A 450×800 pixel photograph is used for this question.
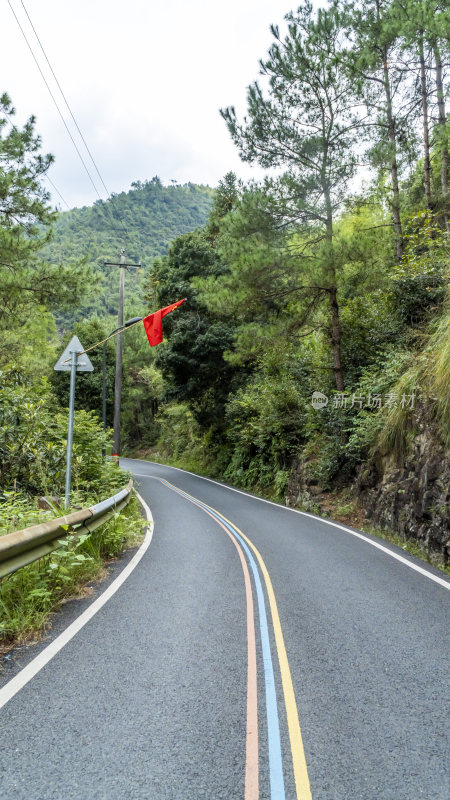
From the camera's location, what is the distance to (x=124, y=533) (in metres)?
8.49

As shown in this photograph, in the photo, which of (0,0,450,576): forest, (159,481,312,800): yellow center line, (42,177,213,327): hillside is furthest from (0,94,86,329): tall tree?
(42,177,213,327): hillside

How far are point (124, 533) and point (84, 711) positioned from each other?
5370 millimetres

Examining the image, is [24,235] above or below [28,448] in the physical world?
above

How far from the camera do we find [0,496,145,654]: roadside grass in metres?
4.31

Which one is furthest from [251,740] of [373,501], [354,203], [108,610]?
[354,203]

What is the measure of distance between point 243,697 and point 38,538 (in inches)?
104

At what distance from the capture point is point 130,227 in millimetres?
129000

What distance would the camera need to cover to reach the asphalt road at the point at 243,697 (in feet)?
8.67

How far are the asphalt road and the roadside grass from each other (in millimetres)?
318

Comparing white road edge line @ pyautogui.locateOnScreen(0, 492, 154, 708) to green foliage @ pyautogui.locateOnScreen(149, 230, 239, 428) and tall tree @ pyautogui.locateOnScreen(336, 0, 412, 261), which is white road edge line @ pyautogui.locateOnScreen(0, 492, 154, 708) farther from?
green foliage @ pyautogui.locateOnScreen(149, 230, 239, 428)

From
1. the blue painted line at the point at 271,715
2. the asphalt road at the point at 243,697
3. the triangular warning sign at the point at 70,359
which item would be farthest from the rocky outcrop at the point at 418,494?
the triangular warning sign at the point at 70,359

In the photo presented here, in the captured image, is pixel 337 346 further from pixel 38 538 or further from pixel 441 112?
pixel 38 538

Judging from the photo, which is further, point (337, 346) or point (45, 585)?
point (337, 346)

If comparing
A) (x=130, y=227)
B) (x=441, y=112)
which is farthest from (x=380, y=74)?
(x=130, y=227)
